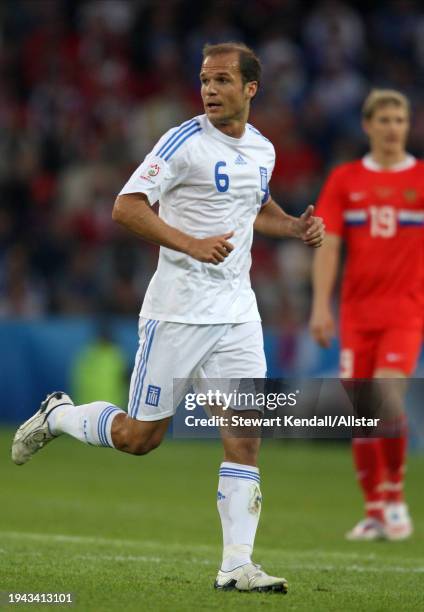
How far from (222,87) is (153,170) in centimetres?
50

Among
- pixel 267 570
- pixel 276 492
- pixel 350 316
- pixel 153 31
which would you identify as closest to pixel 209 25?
pixel 153 31

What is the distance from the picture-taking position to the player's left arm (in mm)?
6055

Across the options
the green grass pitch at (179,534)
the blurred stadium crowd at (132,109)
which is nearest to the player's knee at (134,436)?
the green grass pitch at (179,534)

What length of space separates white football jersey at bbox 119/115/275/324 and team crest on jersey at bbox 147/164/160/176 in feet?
0.13

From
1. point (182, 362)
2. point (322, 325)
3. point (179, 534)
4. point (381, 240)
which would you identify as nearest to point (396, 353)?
point (322, 325)

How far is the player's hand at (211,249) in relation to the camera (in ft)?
17.9

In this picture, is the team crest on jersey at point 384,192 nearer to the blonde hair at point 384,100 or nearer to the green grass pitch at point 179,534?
the blonde hair at point 384,100

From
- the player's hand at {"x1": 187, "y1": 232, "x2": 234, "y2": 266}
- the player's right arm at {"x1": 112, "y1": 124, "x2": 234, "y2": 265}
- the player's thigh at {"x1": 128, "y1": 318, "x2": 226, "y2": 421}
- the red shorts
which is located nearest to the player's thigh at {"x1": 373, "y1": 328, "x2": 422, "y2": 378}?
the red shorts

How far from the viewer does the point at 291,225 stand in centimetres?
621

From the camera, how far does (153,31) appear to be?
63.3ft

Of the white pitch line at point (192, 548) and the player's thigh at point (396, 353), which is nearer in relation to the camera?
the white pitch line at point (192, 548)

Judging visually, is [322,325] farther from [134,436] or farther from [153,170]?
[153,170]

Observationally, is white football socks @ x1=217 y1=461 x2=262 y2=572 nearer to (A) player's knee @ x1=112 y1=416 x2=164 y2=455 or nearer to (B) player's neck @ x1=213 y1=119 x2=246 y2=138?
(A) player's knee @ x1=112 y1=416 x2=164 y2=455

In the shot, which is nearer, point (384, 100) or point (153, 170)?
point (153, 170)
